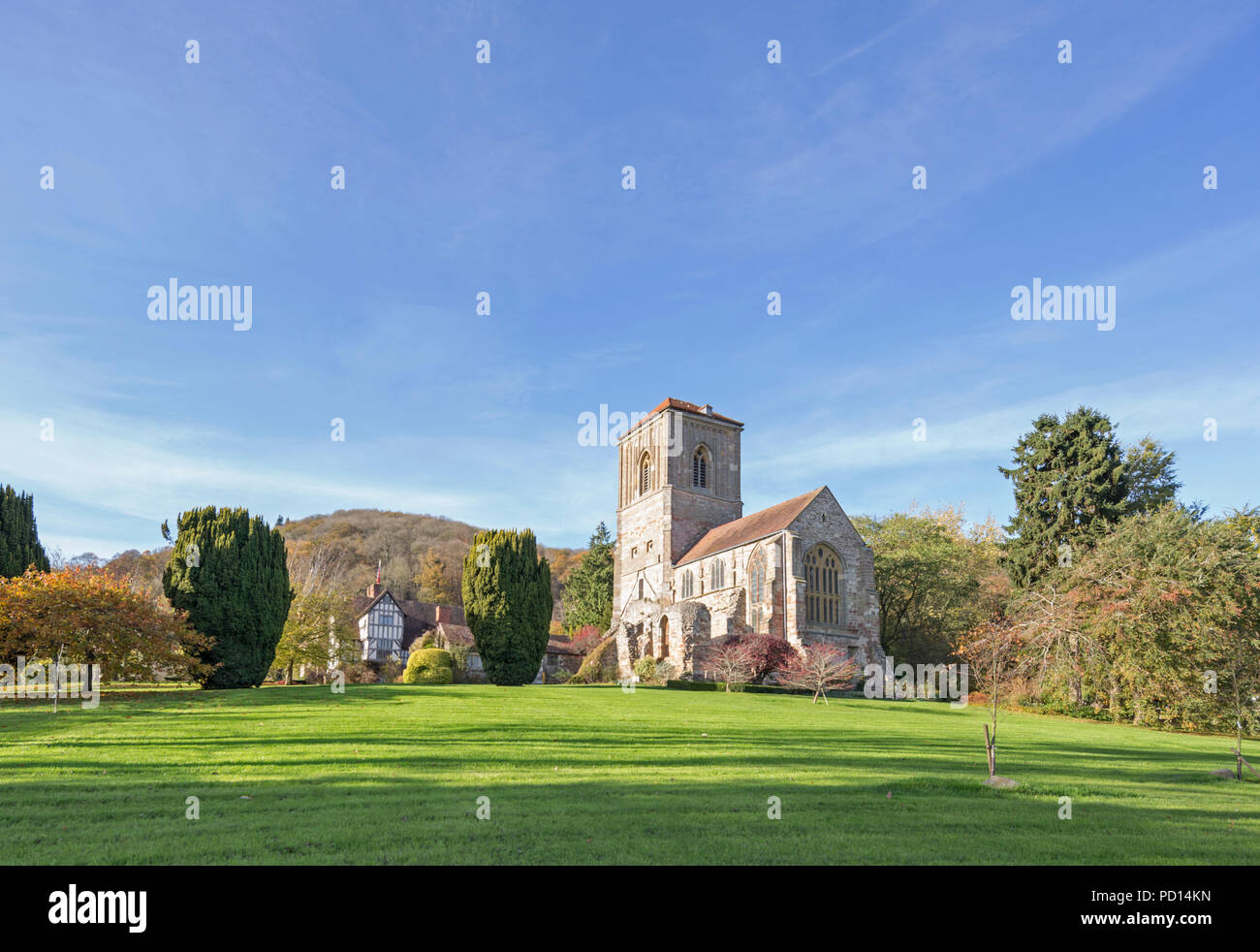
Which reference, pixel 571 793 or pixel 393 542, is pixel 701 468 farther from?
pixel 393 542

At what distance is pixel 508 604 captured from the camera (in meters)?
27.4

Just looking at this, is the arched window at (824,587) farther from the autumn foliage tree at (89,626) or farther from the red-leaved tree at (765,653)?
the autumn foliage tree at (89,626)

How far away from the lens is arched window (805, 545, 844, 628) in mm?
38969

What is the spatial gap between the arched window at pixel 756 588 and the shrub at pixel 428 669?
14.9m

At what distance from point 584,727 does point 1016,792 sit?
7379 millimetres

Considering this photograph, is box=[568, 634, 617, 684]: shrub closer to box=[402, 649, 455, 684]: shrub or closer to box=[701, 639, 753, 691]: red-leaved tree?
box=[402, 649, 455, 684]: shrub

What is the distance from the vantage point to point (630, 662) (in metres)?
41.3

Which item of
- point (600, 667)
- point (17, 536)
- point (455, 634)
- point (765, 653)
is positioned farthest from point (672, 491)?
point (17, 536)

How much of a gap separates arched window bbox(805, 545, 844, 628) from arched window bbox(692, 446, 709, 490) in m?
13.2

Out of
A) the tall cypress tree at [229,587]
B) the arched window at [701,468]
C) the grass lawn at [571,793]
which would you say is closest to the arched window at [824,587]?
the arched window at [701,468]

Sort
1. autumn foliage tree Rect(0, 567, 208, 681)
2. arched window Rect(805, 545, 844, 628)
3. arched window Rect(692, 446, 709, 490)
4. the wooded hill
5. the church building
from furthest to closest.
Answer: the wooded hill, arched window Rect(692, 446, 709, 490), arched window Rect(805, 545, 844, 628), the church building, autumn foliage tree Rect(0, 567, 208, 681)

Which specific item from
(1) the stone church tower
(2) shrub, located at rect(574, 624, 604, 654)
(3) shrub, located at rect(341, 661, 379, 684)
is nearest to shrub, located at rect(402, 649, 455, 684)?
(3) shrub, located at rect(341, 661, 379, 684)
